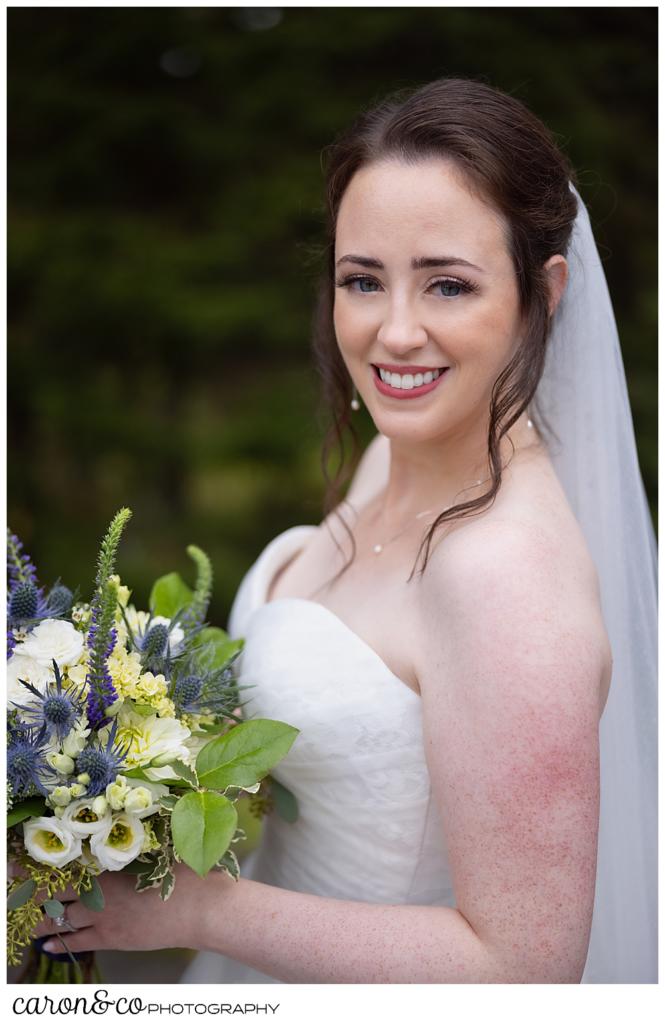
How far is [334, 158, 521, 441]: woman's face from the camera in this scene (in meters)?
1.76

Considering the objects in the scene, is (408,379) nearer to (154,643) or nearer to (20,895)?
(154,643)

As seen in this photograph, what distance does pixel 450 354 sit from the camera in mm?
1819

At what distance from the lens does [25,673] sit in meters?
1.63

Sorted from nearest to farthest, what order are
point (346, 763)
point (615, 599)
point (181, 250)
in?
point (346, 763)
point (615, 599)
point (181, 250)

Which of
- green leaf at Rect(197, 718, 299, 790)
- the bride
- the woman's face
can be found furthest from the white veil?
green leaf at Rect(197, 718, 299, 790)

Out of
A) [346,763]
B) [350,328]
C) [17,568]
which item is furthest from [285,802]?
[350,328]

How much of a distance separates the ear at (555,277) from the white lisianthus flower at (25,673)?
3.97 feet

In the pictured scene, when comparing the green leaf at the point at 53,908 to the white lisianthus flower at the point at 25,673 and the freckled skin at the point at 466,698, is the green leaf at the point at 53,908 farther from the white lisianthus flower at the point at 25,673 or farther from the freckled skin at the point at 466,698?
the white lisianthus flower at the point at 25,673

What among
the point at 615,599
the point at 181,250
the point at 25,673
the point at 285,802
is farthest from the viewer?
the point at 181,250

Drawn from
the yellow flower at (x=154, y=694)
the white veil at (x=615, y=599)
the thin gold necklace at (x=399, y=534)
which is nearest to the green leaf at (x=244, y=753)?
the yellow flower at (x=154, y=694)

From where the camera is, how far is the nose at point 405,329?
180 cm

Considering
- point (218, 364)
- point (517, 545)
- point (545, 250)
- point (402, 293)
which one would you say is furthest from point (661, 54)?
point (218, 364)

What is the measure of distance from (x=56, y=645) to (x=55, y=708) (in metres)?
0.13

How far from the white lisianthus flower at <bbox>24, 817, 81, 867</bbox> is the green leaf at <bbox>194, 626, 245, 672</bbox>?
0.43 meters
